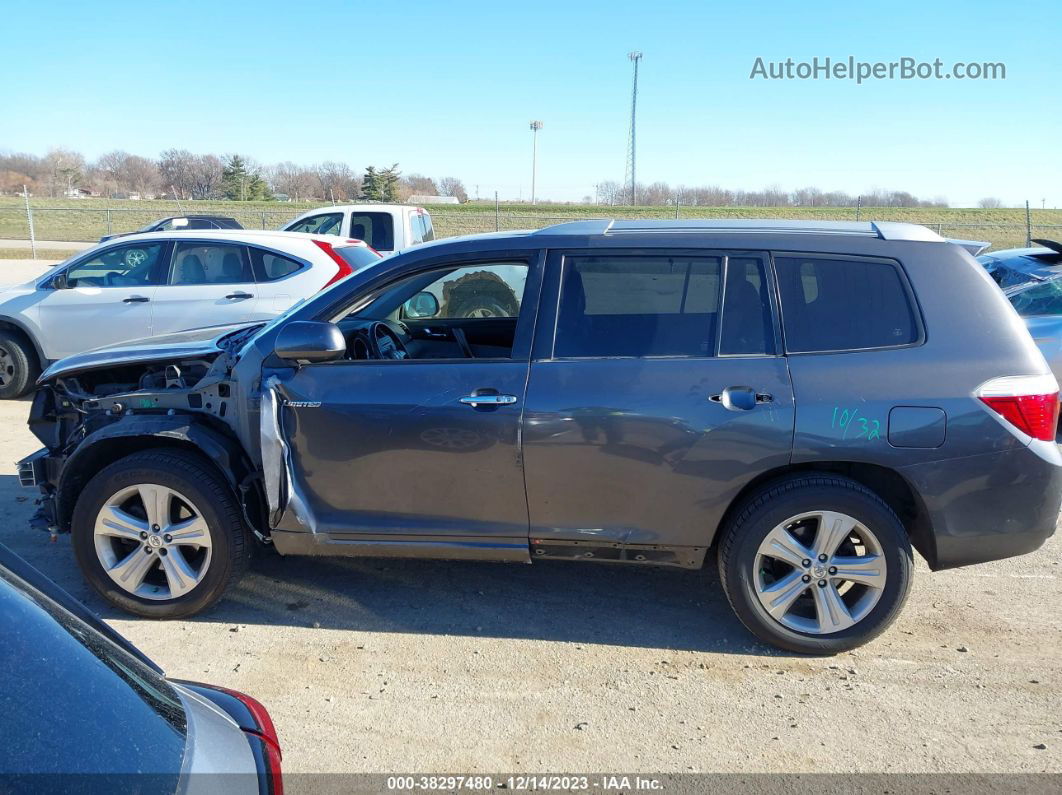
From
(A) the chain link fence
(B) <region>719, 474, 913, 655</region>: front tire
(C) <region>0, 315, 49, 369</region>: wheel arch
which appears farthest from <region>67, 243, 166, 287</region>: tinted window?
(A) the chain link fence

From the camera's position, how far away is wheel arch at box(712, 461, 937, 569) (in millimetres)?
3850

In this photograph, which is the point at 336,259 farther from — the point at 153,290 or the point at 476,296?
the point at 476,296

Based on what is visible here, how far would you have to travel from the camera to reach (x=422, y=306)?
564cm

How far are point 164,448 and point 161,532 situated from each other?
16.1 inches

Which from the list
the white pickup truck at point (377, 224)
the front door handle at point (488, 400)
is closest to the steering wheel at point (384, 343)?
the front door handle at point (488, 400)

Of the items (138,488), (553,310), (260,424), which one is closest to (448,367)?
(553,310)

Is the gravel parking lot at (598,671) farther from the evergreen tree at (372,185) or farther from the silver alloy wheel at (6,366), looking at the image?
the evergreen tree at (372,185)

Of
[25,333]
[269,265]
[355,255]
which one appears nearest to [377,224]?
[355,255]

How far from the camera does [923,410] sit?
371cm

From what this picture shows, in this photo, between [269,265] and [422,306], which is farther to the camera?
[269,265]

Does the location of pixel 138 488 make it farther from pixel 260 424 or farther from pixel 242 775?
pixel 242 775

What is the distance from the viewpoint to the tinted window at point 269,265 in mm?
8852

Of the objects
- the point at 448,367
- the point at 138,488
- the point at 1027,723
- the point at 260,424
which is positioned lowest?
the point at 1027,723

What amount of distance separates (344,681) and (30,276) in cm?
2177
